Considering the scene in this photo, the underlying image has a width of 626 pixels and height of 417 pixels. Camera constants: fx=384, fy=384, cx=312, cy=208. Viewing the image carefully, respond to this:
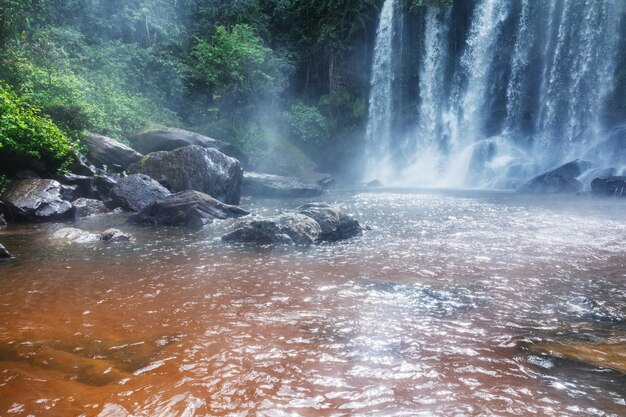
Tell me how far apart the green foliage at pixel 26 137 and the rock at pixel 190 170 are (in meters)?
2.90

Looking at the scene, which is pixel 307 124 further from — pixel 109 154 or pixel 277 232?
pixel 277 232

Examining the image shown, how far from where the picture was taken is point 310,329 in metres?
3.77

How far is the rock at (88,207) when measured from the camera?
11.5 meters

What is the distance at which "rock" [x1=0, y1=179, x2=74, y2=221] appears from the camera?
998 centimetres

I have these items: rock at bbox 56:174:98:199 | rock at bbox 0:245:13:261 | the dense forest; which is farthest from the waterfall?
rock at bbox 0:245:13:261

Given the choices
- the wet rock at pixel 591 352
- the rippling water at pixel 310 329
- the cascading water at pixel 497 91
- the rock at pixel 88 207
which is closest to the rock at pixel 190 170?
the rock at pixel 88 207

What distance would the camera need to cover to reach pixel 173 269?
5.95 meters

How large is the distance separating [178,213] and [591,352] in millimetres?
9421

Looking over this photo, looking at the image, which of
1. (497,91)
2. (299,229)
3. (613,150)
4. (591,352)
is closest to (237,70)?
(497,91)

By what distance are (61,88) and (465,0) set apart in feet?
88.5

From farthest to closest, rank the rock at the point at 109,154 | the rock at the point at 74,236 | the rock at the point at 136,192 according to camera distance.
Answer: the rock at the point at 109,154 < the rock at the point at 136,192 < the rock at the point at 74,236

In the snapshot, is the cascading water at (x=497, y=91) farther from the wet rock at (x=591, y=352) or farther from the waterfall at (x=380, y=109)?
the wet rock at (x=591, y=352)

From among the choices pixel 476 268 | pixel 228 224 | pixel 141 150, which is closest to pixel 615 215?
pixel 476 268

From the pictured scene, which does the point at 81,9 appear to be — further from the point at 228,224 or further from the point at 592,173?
the point at 592,173
